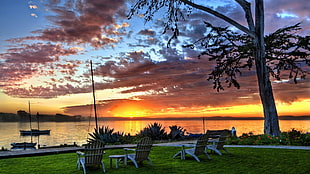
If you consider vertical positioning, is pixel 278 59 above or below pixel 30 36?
below

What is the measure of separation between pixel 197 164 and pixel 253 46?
29.8 feet

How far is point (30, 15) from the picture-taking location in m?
17.6

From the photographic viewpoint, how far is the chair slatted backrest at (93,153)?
8094 mm

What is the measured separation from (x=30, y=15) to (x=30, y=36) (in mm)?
1147

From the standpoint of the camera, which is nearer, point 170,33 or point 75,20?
point 170,33

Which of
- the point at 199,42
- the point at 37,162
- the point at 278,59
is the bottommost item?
the point at 37,162

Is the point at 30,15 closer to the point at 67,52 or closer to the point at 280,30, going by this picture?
the point at 67,52

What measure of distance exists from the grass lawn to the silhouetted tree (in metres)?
5.81

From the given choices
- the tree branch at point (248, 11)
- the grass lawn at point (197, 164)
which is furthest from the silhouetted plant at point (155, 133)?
the tree branch at point (248, 11)

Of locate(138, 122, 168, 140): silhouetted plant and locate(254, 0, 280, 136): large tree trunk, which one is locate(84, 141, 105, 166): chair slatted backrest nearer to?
locate(138, 122, 168, 140): silhouetted plant

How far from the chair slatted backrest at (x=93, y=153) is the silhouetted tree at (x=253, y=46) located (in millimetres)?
8104

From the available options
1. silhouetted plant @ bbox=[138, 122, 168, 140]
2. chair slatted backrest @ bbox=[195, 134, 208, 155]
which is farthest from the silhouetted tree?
chair slatted backrest @ bbox=[195, 134, 208, 155]

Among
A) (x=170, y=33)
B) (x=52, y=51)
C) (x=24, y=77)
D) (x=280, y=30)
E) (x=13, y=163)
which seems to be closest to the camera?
(x=13, y=163)

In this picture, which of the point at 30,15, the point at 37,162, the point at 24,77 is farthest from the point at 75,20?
the point at 37,162
